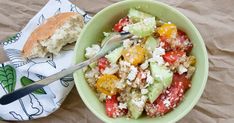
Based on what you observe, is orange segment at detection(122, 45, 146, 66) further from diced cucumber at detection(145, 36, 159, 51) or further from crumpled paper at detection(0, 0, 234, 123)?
crumpled paper at detection(0, 0, 234, 123)

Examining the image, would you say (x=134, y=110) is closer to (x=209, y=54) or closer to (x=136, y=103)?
(x=136, y=103)

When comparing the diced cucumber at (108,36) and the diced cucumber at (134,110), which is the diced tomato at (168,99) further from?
the diced cucumber at (108,36)

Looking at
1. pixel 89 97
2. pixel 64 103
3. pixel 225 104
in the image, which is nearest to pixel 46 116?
pixel 64 103

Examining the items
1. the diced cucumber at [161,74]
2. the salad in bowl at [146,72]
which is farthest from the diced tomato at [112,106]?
the diced cucumber at [161,74]

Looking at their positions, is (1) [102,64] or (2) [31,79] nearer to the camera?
(1) [102,64]

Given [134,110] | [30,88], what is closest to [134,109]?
[134,110]

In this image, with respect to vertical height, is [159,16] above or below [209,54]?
above
